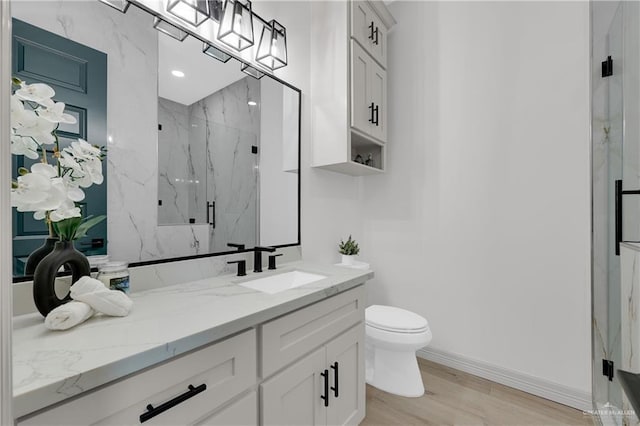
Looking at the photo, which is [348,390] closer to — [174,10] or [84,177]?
[84,177]

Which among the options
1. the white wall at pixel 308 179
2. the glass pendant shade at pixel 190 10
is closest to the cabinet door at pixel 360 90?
the white wall at pixel 308 179

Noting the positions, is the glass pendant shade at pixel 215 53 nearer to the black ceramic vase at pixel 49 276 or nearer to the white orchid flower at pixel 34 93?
the white orchid flower at pixel 34 93

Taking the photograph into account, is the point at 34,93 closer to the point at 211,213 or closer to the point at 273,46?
the point at 211,213

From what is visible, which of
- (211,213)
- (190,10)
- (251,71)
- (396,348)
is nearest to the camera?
(190,10)

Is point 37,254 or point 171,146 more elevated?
point 171,146

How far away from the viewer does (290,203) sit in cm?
189

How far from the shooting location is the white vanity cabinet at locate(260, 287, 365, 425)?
993mm

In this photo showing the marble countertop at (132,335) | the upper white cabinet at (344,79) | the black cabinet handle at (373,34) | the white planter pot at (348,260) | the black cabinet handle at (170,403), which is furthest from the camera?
the white planter pot at (348,260)

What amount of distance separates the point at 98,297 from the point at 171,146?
0.70 metres

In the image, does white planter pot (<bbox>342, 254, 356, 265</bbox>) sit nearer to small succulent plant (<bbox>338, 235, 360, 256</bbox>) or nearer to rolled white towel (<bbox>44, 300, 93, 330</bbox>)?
small succulent plant (<bbox>338, 235, 360, 256</bbox>)

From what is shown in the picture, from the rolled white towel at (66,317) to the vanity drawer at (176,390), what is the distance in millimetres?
252

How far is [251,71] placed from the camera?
165 cm

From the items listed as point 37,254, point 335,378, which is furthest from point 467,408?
point 37,254

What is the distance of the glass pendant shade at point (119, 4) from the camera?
3.57 feet
